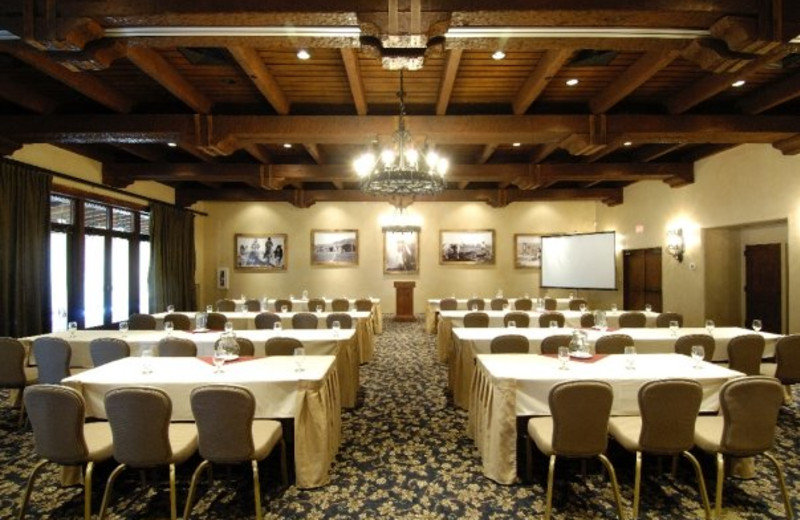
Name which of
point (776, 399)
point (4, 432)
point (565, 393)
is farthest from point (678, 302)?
point (4, 432)

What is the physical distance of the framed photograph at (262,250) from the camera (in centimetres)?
1305

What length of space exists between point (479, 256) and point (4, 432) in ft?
35.7

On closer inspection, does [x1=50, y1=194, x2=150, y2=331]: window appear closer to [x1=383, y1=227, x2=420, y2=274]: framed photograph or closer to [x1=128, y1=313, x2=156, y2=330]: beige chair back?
[x1=128, y1=313, x2=156, y2=330]: beige chair back

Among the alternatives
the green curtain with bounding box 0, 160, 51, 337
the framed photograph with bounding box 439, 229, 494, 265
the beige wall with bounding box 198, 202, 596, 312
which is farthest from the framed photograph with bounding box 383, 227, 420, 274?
the green curtain with bounding box 0, 160, 51, 337

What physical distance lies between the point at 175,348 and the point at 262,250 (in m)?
8.82

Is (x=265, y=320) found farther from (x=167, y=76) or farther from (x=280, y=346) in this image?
(x=167, y=76)

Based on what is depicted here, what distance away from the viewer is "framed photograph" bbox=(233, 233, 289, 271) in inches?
514

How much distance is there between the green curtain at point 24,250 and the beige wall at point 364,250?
606 centimetres

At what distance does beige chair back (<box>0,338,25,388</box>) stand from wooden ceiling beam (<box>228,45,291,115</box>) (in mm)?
3564

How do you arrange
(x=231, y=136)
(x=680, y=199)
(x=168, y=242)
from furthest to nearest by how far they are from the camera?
(x=168, y=242)
(x=680, y=199)
(x=231, y=136)

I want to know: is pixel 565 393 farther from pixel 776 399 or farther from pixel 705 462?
pixel 705 462

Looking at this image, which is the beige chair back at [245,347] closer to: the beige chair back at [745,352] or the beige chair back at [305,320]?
the beige chair back at [305,320]

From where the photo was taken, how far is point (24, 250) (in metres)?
6.54

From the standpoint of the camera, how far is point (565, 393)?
108 inches
